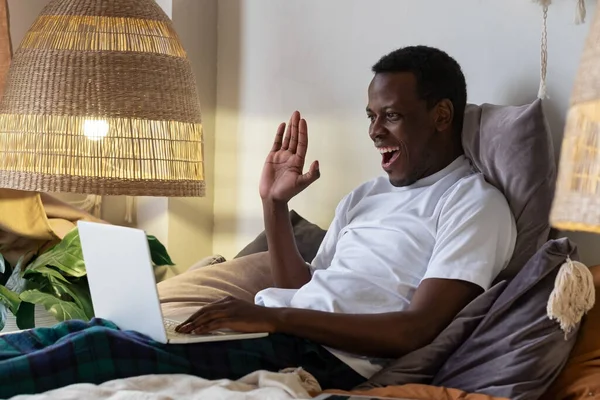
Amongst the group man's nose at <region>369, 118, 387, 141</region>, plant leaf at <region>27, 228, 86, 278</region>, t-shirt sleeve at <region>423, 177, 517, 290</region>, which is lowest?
plant leaf at <region>27, 228, 86, 278</region>

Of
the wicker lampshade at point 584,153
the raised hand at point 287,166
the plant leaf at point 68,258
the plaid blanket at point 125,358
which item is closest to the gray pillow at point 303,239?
the raised hand at point 287,166

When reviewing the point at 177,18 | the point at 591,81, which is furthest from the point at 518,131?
the point at 177,18

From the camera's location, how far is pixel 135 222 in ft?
11.0

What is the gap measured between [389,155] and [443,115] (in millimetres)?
164

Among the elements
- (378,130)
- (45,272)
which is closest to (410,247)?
Answer: (378,130)

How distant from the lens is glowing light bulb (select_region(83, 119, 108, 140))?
233 centimetres

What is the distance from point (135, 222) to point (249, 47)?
29.7 inches

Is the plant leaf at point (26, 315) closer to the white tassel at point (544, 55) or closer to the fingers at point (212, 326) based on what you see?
the fingers at point (212, 326)

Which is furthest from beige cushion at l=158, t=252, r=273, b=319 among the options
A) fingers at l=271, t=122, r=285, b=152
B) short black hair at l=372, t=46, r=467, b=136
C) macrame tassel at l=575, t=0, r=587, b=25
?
macrame tassel at l=575, t=0, r=587, b=25

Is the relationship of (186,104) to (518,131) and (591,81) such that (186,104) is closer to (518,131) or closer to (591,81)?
(518,131)

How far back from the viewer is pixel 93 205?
3.34 metres

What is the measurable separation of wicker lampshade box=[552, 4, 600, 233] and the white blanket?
2.69 feet

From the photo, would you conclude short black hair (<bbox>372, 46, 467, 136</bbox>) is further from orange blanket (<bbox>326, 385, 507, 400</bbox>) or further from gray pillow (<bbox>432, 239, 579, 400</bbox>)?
orange blanket (<bbox>326, 385, 507, 400</bbox>)

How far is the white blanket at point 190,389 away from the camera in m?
1.59
